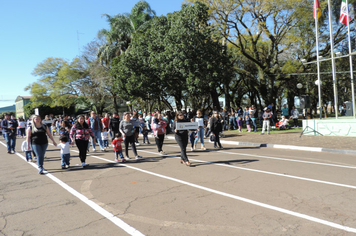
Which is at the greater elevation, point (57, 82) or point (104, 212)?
point (57, 82)

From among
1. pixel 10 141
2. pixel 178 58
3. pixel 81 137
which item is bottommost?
pixel 10 141

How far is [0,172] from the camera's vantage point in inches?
316

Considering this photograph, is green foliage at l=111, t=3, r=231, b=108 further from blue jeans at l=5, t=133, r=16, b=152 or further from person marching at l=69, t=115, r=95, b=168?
person marching at l=69, t=115, r=95, b=168

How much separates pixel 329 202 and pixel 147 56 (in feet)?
65.2

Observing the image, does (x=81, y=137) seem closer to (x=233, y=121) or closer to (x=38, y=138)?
(x=38, y=138)

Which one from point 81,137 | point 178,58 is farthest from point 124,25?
point 81,137

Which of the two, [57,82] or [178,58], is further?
[57,82]

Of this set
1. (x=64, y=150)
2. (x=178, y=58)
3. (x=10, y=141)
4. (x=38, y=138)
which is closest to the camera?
(x=38, y=138)

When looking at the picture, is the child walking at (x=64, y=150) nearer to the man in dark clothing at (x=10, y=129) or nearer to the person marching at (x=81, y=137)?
the person marching at (x=81, y=137)

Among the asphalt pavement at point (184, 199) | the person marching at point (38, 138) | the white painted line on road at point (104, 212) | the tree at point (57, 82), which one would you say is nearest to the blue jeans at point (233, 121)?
→ the asphalt pavement at point (184, 199)

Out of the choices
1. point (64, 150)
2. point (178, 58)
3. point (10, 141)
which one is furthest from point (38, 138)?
point (178, 58)

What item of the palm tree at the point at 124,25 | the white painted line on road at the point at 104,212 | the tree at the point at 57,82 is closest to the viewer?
the white painted line on road at the point at 104,212

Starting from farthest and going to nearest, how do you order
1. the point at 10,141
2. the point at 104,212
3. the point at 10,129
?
the point at 10,141 → the point at 10,129 → the point at 104,212

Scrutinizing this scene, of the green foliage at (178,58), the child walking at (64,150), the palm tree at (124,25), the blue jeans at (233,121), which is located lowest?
the child walking at (64,150)
